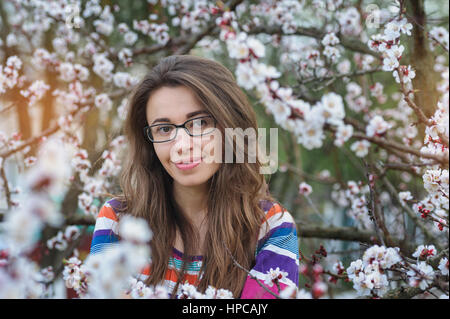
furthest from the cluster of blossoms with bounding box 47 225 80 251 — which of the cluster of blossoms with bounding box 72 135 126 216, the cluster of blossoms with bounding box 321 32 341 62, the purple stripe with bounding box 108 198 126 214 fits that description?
the cluster of blossoms with bounding box 321 32 341 62

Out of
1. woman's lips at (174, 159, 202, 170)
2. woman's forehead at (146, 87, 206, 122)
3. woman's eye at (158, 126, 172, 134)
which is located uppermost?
woman's forehead at (146, 87, 206, 122)

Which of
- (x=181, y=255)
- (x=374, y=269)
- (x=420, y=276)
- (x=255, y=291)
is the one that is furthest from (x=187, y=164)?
(x=420, y=276)

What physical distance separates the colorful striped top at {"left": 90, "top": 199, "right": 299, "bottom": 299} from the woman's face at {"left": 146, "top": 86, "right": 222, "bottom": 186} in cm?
35

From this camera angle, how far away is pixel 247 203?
170cm

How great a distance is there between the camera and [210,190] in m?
1.72

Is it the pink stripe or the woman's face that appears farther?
the woman's face

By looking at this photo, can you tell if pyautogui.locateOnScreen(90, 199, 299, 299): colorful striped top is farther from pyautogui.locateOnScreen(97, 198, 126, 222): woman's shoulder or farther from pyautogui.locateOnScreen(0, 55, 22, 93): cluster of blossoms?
pyautogui.locateOnScreen(0, 55, 22, 93): cluster of blossoms

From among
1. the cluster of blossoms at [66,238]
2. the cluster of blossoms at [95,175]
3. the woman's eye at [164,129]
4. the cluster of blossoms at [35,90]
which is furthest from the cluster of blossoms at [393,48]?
the cluster of blossoms at [66,238]

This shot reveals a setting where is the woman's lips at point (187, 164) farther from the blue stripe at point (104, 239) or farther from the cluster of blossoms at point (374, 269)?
the cluster of blossoms at point (374, 269)

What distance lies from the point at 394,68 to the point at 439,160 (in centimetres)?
63

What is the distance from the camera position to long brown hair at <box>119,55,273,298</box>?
154 centimetres

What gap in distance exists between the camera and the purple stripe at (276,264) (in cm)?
146

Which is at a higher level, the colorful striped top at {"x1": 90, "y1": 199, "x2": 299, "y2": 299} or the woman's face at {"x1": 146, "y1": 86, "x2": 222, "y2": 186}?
the woman's face at {"x1": 146, "y1": 86, "x2": 222, "y2": 186}
